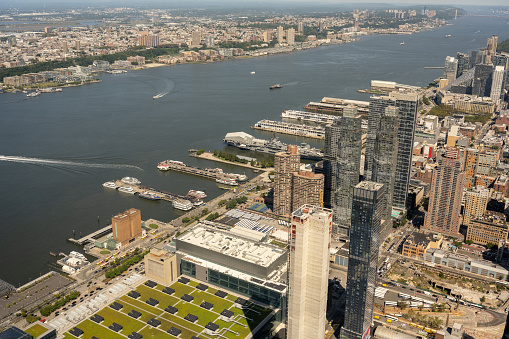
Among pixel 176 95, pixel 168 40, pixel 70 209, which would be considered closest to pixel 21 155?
pixel 70 209

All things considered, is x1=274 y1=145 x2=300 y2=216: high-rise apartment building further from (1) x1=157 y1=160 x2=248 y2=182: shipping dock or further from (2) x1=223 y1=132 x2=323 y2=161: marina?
(2) x1=223 y1=132 x2=323 y2=161: marina

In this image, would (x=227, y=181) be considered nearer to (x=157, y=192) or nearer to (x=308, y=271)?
(x=157, y=192)

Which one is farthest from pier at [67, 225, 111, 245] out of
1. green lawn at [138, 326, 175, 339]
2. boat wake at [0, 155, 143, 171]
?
boat wake at [0, 155, 143, 171]

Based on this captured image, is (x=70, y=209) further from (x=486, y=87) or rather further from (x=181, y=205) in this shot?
(x=486, y=87)

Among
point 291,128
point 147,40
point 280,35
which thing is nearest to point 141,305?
point 291,128

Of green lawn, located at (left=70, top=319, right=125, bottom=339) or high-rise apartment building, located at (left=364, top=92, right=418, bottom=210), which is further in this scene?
high-rise apartment building, located at (left=364, top=92, right=418, bottom=210)
